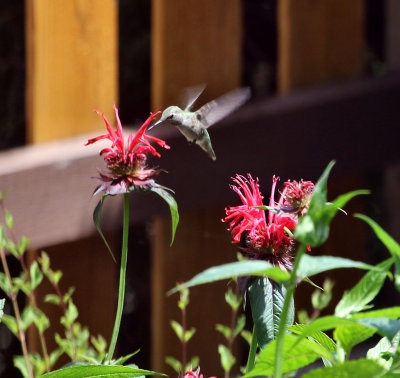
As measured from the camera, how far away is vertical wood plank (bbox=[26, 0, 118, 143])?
2131mm

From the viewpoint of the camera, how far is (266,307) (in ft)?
2.74

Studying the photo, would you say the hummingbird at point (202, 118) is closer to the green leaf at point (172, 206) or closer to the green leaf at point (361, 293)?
the green leaf at point (172, 206)

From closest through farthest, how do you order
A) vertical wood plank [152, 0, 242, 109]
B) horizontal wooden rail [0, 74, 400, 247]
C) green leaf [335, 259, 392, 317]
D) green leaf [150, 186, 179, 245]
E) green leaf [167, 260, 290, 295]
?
green leaf [167, 260, 290, 295] → green leaf [335, 259, 392, 317] → green leaf [150, 186, 179, 245] → horizontal wooden rail [0, 74, 400, 247] → vertical wood plank [152, 0, 242, 109]

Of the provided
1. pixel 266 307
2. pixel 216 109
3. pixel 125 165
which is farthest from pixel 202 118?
pixel 266 307

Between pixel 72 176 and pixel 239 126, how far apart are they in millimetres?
465

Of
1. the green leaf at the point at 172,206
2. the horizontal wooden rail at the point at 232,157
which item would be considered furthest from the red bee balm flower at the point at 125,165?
the horizontal wooden rail at the point at 232,157

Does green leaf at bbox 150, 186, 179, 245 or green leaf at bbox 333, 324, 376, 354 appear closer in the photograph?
green leaf at bbox 333, 324, 376, 354

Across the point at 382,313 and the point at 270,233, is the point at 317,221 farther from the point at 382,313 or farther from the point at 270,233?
the point at 270,233

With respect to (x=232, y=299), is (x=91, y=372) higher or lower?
higher

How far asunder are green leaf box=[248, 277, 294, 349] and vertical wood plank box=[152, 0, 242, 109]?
144 cm

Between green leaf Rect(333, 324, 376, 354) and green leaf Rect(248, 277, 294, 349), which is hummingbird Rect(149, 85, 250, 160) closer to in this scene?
green leaf Rect(248, 277, 294, 349)

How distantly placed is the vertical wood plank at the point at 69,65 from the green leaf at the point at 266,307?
4.48 ft

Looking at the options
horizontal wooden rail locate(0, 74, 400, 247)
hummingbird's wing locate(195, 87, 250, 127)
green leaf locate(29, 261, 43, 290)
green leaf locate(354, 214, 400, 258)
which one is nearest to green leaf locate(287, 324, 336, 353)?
green leaf locate(354, 214, 400, 258)

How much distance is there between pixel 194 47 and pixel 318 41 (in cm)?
42
